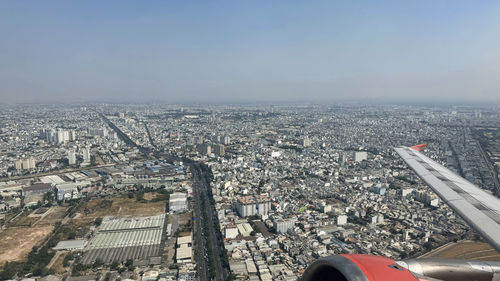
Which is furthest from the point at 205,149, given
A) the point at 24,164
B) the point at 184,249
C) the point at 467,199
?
the point at 467,199

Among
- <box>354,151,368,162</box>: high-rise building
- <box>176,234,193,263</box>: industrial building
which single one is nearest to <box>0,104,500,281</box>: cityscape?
<box>176,234,193,263</box>: industrial building

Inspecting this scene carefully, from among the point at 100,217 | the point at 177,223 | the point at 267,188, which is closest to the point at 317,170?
the point at 267,188

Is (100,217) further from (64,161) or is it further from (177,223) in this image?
(64,161)

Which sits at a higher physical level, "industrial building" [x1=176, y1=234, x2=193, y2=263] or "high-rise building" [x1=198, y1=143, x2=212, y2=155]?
"high-rise building" [x1=198, y1=143, x2=212, y2=155]

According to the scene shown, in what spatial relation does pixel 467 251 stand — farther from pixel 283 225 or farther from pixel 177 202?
pixel 177 202

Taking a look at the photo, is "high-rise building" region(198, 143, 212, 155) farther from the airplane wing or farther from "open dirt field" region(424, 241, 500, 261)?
the airplane wing
